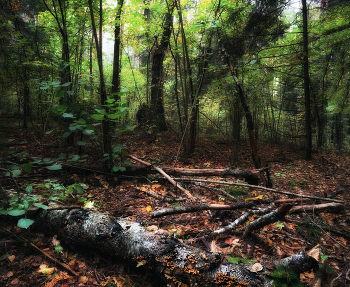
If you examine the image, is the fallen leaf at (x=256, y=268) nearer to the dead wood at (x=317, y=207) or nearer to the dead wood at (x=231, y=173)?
the dead wood at (x=317, y=207)

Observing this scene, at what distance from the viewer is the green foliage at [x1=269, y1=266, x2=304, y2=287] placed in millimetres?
1311

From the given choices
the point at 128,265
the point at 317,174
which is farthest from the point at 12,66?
the point at 317,174

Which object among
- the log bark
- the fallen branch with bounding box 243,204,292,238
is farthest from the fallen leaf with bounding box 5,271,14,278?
the fallen branch with bounding box 243,204,292,238

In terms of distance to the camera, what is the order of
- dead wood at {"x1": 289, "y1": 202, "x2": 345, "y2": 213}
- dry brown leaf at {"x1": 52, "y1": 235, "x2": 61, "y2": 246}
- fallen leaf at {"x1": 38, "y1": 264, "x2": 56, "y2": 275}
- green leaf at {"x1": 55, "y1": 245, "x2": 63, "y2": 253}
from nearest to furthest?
fallen leaf at {"x1": 38, "y1": 264, "x2": 56, "y2": 275}
green leaf at {"x1": 55, "y1": 245, "x2": 63, "y2": 253}
dry brown leaf at {"x1": 52, "y1": 235, "x2": 61, "y2": 246}
dead wood at {"x1": 289, "y1": 202, "x2": 345, "y2": 213}

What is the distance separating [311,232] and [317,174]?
4.29 m

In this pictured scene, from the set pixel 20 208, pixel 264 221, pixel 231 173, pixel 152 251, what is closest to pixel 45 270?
pixel 20 208

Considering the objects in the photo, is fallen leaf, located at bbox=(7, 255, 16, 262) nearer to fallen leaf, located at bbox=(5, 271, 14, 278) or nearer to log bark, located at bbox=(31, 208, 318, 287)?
fallen leaf, located at bbox=(5, 271, 14, 278)

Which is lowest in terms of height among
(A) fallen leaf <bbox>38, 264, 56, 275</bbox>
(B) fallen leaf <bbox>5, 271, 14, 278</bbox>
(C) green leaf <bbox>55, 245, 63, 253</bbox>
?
(A) fallen leaf <bbox>38, 264, 56, 275</bbox>

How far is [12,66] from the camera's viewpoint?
4.28m

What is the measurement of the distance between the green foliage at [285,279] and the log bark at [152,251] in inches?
2.6

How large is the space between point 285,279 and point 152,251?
1110mm

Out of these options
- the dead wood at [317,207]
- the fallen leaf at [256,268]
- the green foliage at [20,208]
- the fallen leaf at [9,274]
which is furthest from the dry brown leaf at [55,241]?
the dead wood at [317,207]

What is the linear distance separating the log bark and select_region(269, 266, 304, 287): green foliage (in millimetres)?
66

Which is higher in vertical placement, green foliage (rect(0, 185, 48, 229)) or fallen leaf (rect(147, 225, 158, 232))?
green foliage (rect(0, 185, 48, 229))
